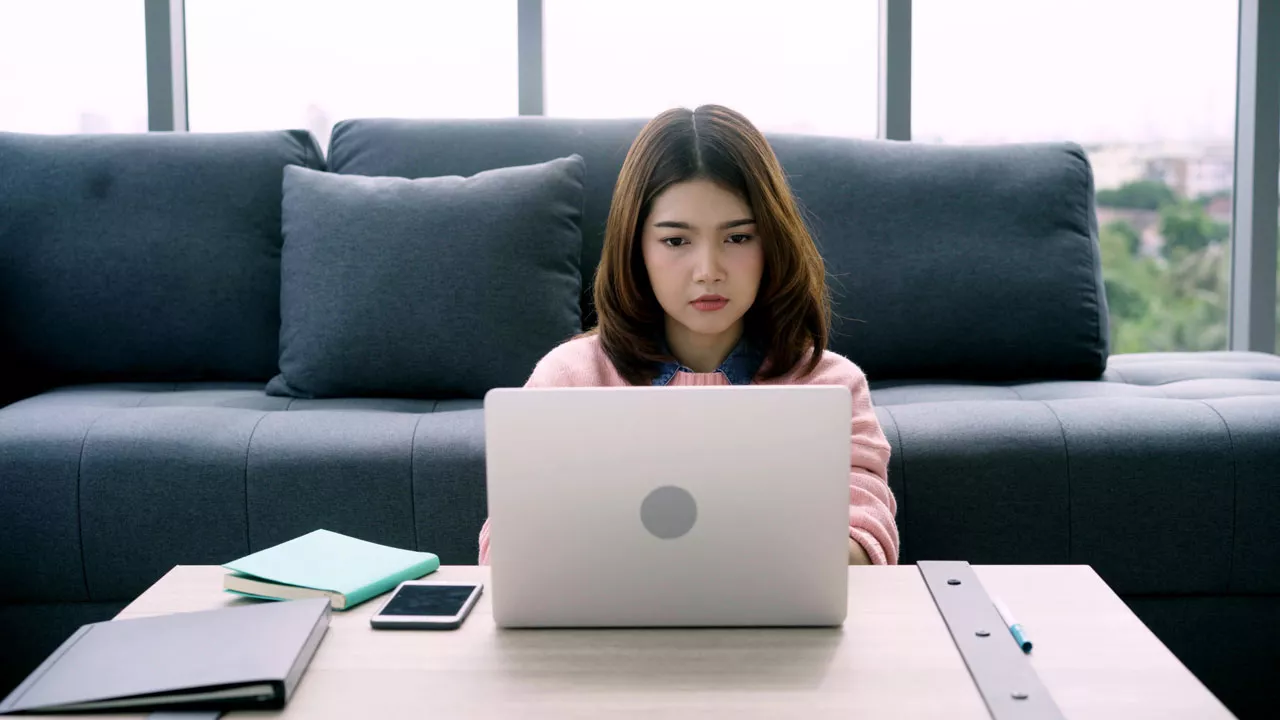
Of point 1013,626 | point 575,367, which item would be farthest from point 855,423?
point 1013,626

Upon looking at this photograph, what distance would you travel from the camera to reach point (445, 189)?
2.08 m

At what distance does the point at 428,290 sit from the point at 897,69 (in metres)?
1.43

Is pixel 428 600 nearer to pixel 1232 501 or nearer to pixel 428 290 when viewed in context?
pixel 428 290

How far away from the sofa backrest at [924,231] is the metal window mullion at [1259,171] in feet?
2.83

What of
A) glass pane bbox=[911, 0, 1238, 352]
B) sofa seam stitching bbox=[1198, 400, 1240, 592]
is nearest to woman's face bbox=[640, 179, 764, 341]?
A: sofa seam stitching bbox=[1198, 400, 1240, 592]

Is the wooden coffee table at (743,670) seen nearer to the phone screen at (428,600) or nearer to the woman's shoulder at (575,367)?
the phone screen at (428,600)

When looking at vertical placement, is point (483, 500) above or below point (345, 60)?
below


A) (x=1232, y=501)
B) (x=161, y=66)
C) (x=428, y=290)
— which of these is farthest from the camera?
(x=161, y=66)

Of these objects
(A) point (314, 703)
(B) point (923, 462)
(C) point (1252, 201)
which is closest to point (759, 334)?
(B) point (923, 462)

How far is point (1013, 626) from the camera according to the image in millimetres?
797

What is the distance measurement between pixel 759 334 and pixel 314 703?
855 mm

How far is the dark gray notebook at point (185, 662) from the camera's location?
0.69m

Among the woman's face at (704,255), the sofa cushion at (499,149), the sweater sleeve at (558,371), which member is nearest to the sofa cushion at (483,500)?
the sweater sleeve at (558,371)

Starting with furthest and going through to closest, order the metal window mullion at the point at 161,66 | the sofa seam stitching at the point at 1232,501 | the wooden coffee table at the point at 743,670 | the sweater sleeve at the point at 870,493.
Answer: the metal window mullion at the point at 161,66
the sofa seam stitching at the point at 1232,501
the sweater sleeve at the point at 870,493
the wooden coffee table at the point at 743,670
